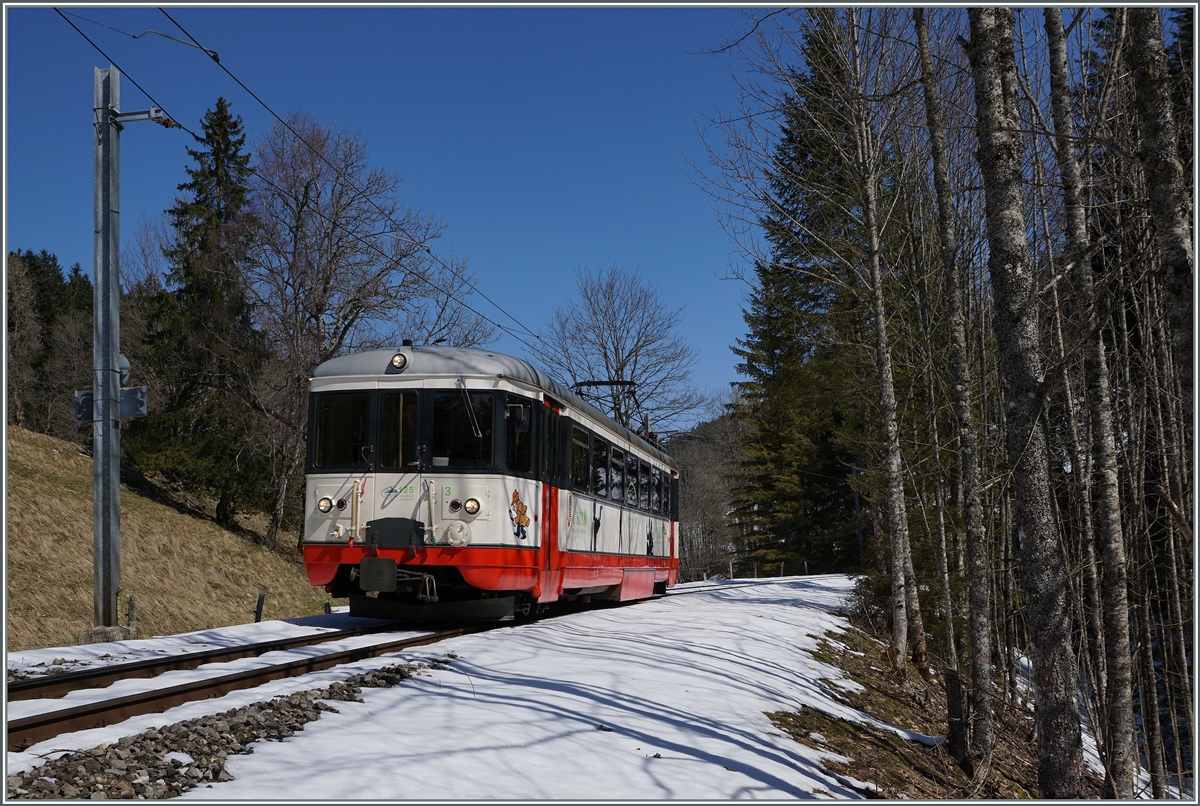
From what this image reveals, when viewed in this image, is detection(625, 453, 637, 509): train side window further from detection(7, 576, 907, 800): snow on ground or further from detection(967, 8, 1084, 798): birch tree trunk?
detection(967, 8, 1084, 798): birch tree trunk

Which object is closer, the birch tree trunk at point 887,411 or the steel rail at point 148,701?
the steel rail at point 148,701

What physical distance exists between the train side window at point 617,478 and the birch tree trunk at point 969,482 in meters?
6.39

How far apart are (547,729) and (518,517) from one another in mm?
5227

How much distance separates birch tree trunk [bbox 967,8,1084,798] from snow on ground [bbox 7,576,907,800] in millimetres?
1354

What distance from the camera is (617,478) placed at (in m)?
15.3

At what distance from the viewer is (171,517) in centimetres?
2356

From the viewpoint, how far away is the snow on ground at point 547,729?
14.2 ft

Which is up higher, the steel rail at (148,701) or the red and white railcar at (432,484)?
the red and white railcar at (432,484)

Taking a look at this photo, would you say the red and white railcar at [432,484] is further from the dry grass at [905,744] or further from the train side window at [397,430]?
the dry grass at [905,744]

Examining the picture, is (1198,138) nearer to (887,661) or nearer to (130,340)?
(887,661)

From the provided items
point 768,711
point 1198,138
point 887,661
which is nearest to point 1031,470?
point 1198,138

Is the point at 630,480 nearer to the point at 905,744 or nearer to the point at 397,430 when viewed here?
the point at 397,430

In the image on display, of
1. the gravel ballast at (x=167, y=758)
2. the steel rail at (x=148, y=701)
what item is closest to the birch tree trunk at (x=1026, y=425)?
the gravel ballast at (x=167, y=758)

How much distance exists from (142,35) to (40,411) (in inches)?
1539
